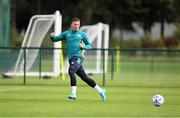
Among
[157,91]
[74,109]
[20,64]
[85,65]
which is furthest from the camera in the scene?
[85,65]

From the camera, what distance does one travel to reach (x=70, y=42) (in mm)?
18734

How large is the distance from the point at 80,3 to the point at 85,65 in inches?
1778

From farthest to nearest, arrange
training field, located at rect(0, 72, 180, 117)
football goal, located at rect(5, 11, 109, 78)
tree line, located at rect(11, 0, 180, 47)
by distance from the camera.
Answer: tree line, located at rect(11, 0, 180, 47), football goal, located at rect(5, 11, 109, 78), training field, located at rect(0, 72, 180, 117)

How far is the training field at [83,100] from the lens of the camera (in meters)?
15.7

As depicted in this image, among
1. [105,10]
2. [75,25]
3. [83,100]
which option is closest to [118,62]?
[83,100]

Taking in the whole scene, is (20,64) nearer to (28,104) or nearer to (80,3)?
(28,104)

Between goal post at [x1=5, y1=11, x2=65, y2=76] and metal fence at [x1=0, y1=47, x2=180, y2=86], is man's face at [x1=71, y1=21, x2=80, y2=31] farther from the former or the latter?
goal post at [x1=5, y1=11, x2=65, y2=76]

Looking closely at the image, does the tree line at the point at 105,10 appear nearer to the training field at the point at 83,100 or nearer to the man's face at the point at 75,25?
the training field at the point at 83,100

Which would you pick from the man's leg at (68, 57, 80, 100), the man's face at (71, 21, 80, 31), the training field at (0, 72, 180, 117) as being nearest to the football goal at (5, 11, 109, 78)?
the training field at (0, 72, 180, 117)

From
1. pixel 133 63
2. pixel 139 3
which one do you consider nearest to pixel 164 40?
pixel 139 3

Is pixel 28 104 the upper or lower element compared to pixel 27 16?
lower

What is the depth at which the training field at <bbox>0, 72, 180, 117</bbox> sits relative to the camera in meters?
15.7

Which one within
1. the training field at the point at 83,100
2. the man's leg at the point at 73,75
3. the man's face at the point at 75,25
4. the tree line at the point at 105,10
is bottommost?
the training field at the point at 83,100

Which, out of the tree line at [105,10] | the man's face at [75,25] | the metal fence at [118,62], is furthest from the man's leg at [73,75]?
the tree line at [105,10]
